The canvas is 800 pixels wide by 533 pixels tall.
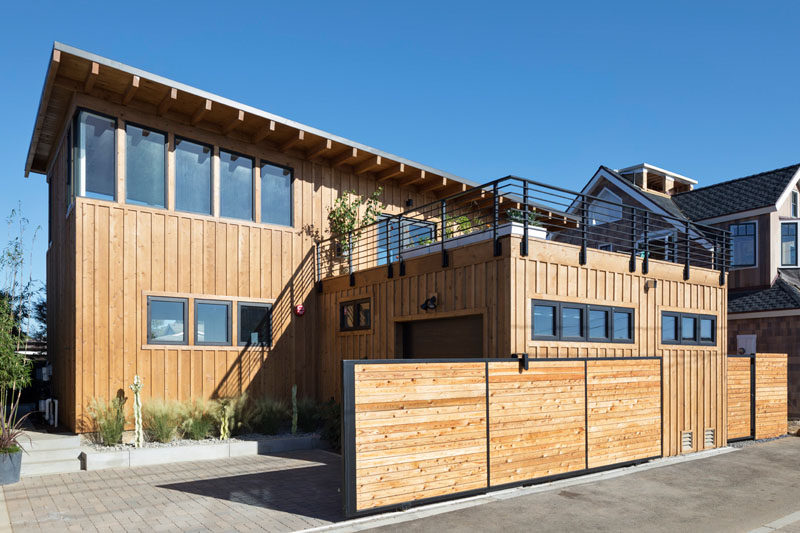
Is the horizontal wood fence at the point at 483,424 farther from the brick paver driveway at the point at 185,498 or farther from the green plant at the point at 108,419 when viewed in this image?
the green plant at the point at 108,419

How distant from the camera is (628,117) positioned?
20.2 metres

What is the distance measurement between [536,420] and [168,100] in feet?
30.1

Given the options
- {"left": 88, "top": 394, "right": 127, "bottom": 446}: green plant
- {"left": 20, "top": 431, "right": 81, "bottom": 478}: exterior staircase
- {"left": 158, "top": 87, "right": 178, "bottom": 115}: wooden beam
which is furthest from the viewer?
{"left": 158, "top": 87, "right": 178, "bottom": 115}: wooden beam

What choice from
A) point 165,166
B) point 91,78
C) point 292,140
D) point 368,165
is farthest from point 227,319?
point 91,78

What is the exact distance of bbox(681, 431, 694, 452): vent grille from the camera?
38.0 feet

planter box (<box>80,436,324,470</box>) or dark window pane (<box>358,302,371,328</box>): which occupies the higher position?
dark window pane (<box>358,302,371,328</box>)

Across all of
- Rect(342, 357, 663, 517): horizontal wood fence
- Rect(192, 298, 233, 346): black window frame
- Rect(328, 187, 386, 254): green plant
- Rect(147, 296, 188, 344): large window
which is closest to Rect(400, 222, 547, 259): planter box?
Rect(342, 357, 663, 517): horizontal wood fence

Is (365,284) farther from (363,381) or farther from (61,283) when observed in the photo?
(61,283)

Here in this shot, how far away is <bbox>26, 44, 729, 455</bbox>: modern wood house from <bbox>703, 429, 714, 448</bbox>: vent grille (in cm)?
19

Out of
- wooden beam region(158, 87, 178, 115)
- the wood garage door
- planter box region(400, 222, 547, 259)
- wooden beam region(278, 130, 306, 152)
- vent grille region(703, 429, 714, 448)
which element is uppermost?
wooden beam region(158, 87, 178, 115)

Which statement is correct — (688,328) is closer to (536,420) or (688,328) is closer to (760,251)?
(536,420)

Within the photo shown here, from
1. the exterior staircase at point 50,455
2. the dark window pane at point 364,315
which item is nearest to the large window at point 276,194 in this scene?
the dark window pane at point 364,315

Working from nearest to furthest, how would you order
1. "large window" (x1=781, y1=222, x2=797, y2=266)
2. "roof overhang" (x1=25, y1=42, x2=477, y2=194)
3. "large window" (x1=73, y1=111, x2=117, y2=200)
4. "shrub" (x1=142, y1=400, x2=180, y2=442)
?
"shrub" (x1=142, y1=400, x2=180, y2=442) < "roof overhang" (x1=25, y1=42, x2=477, y2=194) < "large window" (x1=73, y1=111, x2=117, y2=200) < "large window" (x1=781, y1=222, x2=797, y2=266)

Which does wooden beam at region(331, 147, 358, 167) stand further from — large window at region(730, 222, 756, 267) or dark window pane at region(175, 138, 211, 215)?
large window at region(730, 222, 756, 267)
